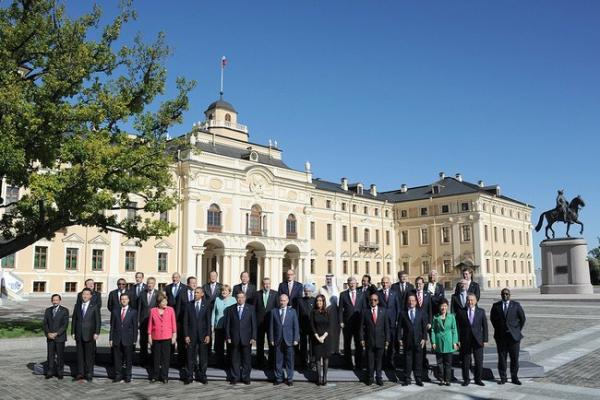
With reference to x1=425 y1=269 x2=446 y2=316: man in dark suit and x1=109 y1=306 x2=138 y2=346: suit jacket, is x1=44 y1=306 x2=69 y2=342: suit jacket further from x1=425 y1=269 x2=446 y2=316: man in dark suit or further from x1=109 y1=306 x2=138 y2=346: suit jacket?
x1=425 y1=269 x2=446 y2=316: man in dark suit

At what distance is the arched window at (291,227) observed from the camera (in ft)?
171

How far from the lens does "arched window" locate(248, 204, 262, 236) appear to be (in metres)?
48.8

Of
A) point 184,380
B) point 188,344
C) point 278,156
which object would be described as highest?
point 278,156

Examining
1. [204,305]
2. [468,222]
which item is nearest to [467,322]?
[204,305]

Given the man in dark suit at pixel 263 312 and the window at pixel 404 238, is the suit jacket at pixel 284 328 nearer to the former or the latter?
the man in dark suit at pixel 263 312

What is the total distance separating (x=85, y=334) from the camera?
10008 mm

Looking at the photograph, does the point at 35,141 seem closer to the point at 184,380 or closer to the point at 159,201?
the point at 159,201

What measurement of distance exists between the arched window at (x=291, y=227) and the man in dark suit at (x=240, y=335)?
42.0 metres

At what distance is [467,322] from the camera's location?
9.55m

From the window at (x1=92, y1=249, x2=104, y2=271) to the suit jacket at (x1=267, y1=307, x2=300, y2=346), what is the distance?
1322 inches

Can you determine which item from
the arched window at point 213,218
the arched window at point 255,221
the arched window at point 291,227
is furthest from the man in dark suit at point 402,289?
the arched window at point 291,227

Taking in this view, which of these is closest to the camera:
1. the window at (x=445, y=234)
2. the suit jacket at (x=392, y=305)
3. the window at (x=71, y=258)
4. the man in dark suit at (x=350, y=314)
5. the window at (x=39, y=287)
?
the suit jacket at (x=392, y=305)

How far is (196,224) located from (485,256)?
33.8 metres

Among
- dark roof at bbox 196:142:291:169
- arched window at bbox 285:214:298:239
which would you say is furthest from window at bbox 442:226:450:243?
dark roof at bbox 196:142:291:169
